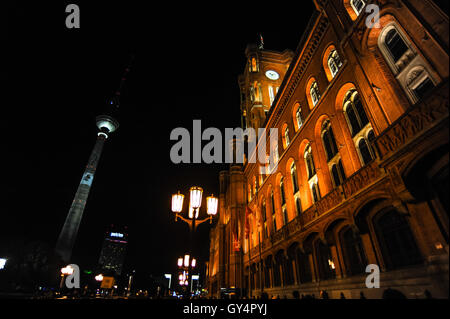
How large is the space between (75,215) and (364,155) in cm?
6511

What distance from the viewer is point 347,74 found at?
12523 mm

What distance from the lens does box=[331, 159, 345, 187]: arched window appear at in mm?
12967

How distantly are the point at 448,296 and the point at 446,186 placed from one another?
11.4ft

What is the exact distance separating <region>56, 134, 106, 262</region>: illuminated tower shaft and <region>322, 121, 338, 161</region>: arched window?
62.4 meters

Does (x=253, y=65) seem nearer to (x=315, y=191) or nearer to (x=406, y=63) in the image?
(x=315, y=191)

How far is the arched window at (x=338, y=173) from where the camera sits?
42.5 feet

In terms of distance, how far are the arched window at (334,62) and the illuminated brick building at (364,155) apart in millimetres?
98

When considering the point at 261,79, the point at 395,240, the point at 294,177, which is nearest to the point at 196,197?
the point at 395,240

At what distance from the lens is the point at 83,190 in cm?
5884

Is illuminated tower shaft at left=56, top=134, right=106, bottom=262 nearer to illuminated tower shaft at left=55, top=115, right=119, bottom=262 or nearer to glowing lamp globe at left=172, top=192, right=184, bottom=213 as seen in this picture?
illuminated tower shaft at left=55, top=115, right=119, bottom=262
